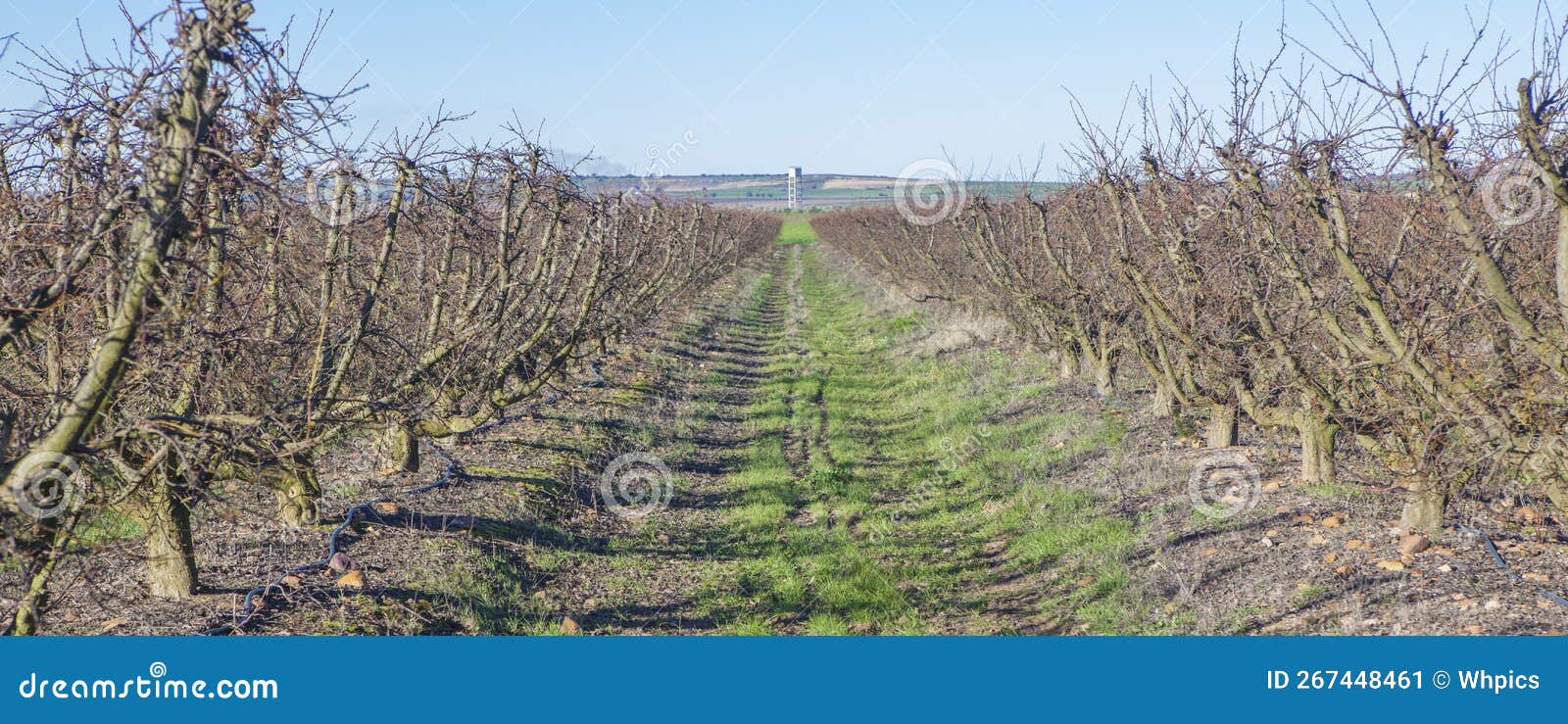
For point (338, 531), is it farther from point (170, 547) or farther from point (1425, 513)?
point (1425, 513)

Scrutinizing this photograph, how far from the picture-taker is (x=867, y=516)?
8469 mm

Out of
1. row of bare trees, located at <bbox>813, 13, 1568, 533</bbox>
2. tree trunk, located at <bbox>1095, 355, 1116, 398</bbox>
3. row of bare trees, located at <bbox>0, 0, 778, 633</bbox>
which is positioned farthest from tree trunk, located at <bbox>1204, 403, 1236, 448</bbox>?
row of bare trees, located at <bbox>0, 0, 778, 633</bbox>

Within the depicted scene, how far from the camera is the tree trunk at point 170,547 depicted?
4.92 metres

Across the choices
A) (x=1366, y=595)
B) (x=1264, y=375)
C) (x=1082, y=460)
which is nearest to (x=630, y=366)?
(x=1082, y=460)

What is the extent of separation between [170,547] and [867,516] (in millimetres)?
4975

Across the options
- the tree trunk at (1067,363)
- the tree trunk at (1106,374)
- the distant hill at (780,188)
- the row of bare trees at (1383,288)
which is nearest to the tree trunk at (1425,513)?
the row of bare trees at (1383,288)

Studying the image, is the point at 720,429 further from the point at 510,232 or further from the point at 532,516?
the point at 510,232

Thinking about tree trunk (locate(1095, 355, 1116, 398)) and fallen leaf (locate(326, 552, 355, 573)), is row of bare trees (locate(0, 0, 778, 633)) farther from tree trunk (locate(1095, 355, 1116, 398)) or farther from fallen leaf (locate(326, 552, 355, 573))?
tree trunk (locate(1095, 355, 1116, 398))

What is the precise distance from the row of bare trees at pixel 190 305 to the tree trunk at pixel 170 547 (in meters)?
0.01

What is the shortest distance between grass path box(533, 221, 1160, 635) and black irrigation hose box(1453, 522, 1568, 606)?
179 centimetres

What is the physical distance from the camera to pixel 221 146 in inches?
140

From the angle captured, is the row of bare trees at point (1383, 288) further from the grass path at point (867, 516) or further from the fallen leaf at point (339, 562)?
the fallen leaf at point (339, 562)

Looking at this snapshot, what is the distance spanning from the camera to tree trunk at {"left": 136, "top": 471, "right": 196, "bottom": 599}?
492cm

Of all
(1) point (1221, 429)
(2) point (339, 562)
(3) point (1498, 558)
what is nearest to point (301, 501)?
(2) point (339, 562)
